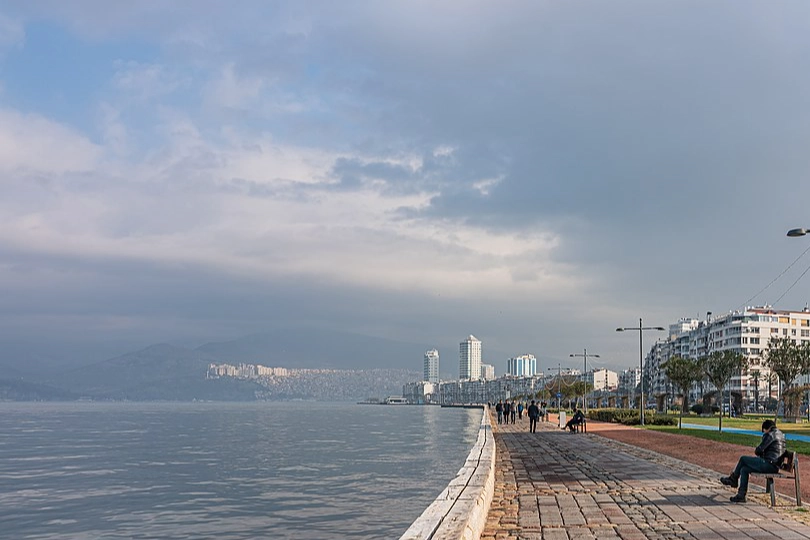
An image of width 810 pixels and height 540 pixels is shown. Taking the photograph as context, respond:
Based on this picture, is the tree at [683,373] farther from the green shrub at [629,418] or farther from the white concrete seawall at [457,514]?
the white concrete seawall at [457,514]

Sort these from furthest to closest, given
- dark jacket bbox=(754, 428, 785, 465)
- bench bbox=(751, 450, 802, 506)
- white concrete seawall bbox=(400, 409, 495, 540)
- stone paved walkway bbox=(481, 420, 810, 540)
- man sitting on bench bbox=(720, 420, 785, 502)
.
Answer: dark jacket bbox=(754, 428, 785, 465) < man sitting on bench bbox=(720, 420, 785, 502) < bench bbox=(751, 450, 802, 506) < stone paved walkway bbox=(481, 420, 810, 540) < white concrete seawall bbox=(400, 409, 495, 540)

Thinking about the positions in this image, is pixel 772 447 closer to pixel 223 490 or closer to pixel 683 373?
pixel 223 490

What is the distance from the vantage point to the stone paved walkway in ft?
35.8

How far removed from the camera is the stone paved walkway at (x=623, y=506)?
1091 centimetres

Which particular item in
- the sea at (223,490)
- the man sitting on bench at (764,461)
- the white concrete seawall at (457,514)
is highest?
the man sitting on bench at (764,461)

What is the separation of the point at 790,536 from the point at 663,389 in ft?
654

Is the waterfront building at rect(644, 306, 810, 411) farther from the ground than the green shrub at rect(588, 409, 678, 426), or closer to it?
farther from the ground

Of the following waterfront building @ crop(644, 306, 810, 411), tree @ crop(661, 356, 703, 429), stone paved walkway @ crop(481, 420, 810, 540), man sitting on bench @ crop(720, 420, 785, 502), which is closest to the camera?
stone paved walkway @ crop(481, 420, 810, 540)

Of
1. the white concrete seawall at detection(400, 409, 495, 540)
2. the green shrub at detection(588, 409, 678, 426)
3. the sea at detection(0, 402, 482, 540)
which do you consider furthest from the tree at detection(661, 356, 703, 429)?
the white concrete seawall at detection(400, 409, 495, 540)

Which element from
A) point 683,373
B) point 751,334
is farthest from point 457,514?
point 751,334

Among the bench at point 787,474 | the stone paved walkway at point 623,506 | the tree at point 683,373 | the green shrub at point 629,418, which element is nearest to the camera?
the stone paved walkway at point 623,506

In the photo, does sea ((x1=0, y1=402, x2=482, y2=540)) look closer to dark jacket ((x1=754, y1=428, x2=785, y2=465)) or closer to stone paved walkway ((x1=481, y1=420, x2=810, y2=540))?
stone paved walkway ((x1=481, y1=420, x2=810, y2=540))

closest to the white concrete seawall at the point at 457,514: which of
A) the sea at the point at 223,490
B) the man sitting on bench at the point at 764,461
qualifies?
the man sitting on bench at the point at 764,461

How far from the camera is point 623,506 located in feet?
44.0
